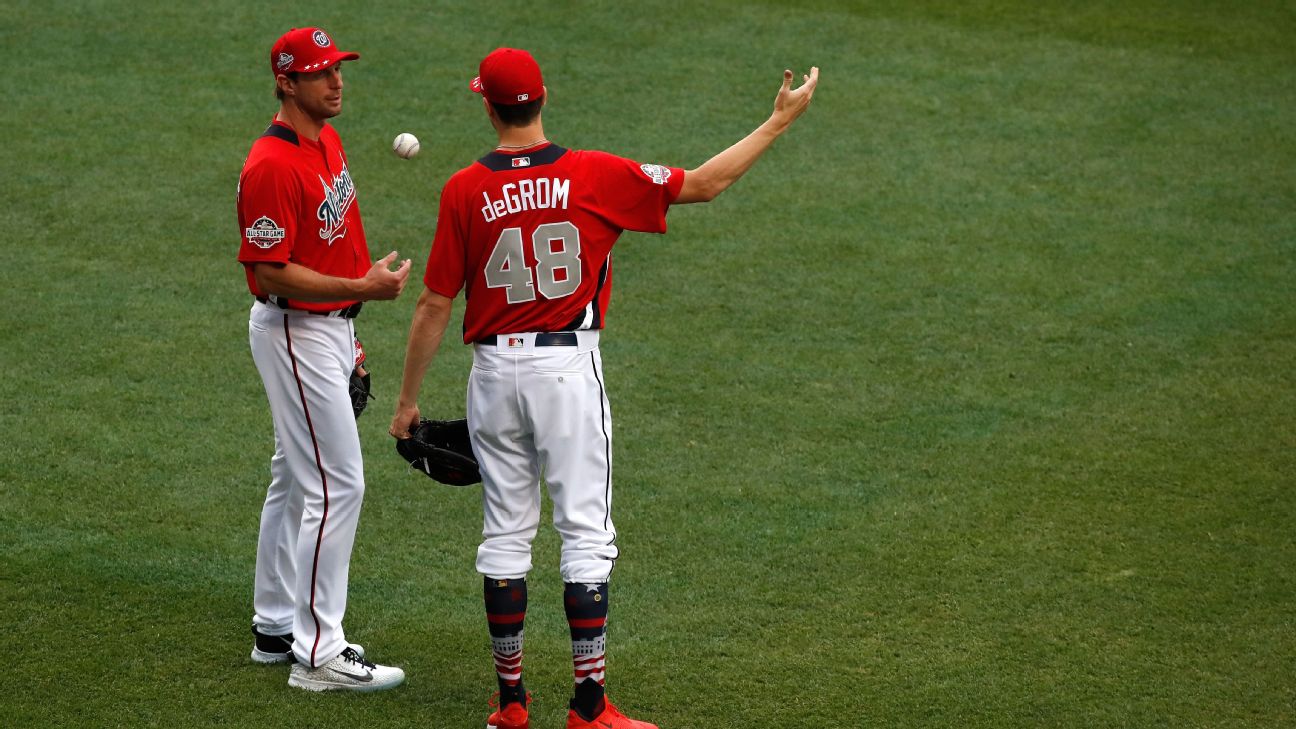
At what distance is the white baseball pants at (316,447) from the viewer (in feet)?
14.7

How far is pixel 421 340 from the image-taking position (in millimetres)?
4211

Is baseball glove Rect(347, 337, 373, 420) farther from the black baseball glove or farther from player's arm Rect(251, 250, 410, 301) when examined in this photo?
player's arm Rect(251, 250, 410, 301)

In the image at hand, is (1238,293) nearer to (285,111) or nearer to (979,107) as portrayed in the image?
(979,107)

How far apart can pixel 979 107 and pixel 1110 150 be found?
3.46 feet

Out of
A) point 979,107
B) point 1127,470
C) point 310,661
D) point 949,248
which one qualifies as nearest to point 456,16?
point 979,107

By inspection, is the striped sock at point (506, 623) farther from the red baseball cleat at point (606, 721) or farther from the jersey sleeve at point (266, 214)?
the jersey sleeve at point (266, 214)

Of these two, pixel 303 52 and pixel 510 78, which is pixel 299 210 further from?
pixel 510 78

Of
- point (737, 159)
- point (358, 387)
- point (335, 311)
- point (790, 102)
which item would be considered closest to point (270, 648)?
point (358, 387)

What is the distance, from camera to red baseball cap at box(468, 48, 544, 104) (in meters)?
3.99

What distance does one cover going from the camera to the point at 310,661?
14.8ft

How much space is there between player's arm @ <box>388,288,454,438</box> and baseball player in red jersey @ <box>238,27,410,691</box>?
0.52 feet

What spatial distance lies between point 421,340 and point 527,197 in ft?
1.73

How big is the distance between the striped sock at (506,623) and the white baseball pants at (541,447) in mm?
34

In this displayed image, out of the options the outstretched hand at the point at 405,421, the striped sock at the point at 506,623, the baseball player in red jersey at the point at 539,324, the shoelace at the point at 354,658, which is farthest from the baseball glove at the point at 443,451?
the shoelace at the point at 354,658
